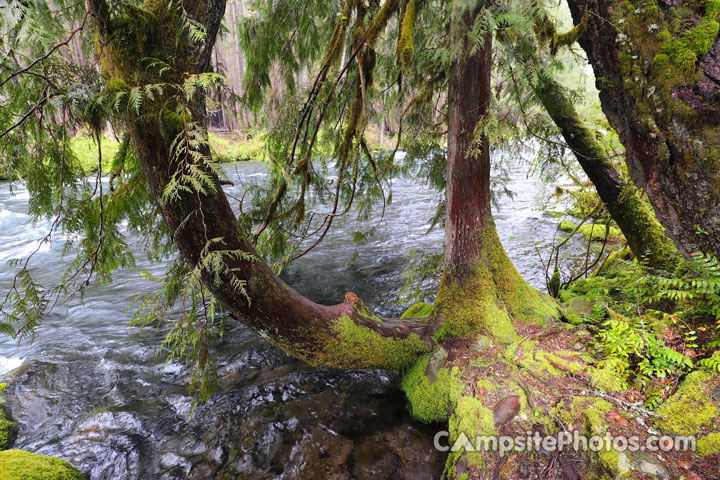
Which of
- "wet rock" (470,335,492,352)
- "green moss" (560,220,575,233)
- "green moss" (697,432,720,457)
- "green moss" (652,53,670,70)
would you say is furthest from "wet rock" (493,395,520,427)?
"green moss" (560,220,575,233)

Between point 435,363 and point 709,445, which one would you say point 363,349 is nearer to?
point 435,363

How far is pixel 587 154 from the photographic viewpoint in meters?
4.01

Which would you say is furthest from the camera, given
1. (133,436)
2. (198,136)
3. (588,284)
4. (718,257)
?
(588,284)

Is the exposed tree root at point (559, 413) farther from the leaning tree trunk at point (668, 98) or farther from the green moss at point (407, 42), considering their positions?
the green moss at point (407, 42)

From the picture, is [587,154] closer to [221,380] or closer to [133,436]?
[221,380]

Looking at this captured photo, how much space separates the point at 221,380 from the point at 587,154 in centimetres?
496

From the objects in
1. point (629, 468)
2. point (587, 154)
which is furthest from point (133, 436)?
point (587, 154)

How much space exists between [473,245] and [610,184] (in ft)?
6.06

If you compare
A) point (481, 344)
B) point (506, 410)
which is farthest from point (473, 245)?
point (506, 410)

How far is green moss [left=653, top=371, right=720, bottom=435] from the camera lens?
7.27 ft

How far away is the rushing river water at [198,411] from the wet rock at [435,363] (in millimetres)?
497

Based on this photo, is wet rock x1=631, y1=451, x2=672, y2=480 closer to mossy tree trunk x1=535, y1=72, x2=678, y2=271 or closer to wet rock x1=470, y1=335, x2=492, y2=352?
wet rock x1=470, y1=335, x2=492, y2=352

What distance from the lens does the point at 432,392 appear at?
3.19 m

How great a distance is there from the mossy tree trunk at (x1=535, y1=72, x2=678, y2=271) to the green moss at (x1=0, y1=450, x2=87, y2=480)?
5461 millimetres
